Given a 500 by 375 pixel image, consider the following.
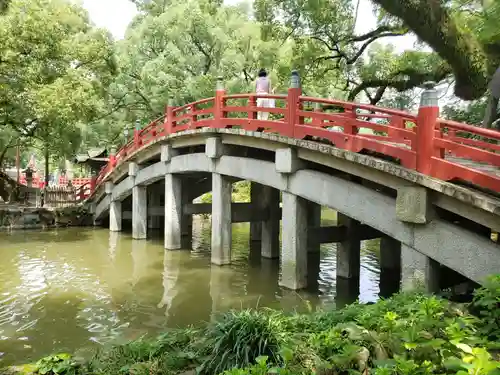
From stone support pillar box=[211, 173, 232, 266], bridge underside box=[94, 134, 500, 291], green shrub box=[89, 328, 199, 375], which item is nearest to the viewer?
green shrub box=[89, 328, 199, 375]

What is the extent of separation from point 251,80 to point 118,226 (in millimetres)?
9252

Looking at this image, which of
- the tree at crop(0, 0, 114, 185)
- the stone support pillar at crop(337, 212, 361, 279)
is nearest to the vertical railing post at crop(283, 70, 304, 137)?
the stone support pillar at crop(337, 212, 361, 279)

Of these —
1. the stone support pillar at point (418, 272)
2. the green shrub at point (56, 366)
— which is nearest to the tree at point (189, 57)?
the stone support pillar at point (418, 272)

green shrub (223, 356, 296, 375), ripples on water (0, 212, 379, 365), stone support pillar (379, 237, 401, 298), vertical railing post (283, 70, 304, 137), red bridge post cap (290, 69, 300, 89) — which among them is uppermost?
red bridge post cap (290, 69, 300, 89)

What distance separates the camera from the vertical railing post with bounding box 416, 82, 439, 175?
6898 mm

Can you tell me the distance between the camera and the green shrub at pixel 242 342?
449 cm

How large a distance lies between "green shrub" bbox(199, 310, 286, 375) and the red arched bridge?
10.6ft

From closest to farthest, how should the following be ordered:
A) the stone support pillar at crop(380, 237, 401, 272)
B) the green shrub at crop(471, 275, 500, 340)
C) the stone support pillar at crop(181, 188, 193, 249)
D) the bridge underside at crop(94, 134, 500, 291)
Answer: the green shrub at crop(471, 275, 500, 340), the bridge underside at crop(94, 134, 500, 291), the stone support pillar at crop(380, 237, 401, 272), the stone support pillar at crop(181, 188, 193, 249)

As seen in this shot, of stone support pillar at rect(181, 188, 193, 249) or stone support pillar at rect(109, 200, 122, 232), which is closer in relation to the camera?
stone support pillar at rect(181, 188, 193, 249)

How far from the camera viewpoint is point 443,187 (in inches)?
259

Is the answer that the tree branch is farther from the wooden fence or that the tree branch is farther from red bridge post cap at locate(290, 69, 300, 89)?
the wooden fence

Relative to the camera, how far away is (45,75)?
734 inches

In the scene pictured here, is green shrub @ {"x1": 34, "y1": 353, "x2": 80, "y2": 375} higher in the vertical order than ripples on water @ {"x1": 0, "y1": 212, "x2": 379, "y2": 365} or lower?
higher

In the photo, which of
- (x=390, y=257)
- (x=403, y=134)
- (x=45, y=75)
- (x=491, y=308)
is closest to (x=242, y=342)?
(x=491, y=308)
